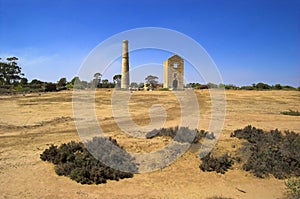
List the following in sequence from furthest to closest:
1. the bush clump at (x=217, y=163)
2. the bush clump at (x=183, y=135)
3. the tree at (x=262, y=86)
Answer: the tree at (x=262, y=86) → the bush clump at (x=183, y=135) → the bush clump at (x=217, y=163)

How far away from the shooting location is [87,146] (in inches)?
285

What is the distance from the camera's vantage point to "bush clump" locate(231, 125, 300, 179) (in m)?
6.79

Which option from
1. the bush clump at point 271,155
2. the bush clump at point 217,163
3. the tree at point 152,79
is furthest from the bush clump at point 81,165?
the tree at point 152,79

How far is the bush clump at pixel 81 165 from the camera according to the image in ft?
19.1

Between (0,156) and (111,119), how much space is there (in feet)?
23.7

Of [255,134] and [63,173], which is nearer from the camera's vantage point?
[63,173]

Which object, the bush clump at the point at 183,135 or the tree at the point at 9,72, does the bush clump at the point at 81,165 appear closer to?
the bush clump at the point at 183,135

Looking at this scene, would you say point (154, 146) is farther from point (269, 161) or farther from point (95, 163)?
point (269, 161)

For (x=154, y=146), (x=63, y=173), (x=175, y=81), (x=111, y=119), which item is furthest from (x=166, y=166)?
(x=175, y=81)

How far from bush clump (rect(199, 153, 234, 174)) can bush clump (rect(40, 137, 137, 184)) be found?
206 centimetres

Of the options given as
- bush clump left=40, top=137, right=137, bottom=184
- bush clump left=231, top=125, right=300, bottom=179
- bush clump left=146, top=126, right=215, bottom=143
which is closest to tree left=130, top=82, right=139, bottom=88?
bush clump left=146, top=126, right=215, bottom=143

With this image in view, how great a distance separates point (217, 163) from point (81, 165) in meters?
3.84

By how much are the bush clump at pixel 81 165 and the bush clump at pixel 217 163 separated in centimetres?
206

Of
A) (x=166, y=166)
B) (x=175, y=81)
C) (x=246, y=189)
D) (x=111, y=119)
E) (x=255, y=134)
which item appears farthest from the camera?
(x=175, y=81)
